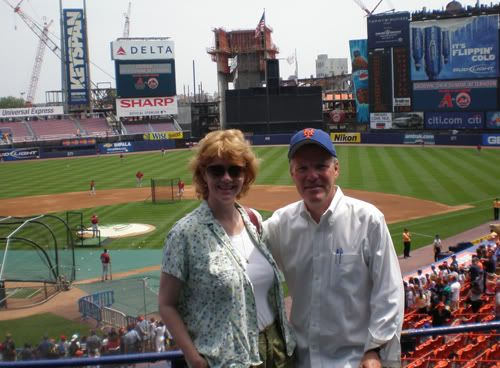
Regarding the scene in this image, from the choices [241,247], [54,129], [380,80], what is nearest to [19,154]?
[54,129]

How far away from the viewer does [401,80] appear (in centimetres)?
6078

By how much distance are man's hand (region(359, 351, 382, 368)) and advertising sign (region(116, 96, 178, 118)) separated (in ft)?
238

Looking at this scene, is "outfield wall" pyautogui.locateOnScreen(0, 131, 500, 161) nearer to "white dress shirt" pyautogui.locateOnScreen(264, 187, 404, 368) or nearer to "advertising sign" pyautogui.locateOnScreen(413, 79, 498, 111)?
"advertising sign" pyautogui.locateOnScreen(413, 79, 498, 111)

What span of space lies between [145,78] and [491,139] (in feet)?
138

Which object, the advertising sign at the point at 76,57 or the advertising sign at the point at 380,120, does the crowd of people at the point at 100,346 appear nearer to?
the advertising sign at the point at 380,120

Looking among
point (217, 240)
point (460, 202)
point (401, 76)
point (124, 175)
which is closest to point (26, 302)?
point (217, 240)

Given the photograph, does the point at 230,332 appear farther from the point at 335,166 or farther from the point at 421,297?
the point at 421,297

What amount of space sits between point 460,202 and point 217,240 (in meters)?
27.8

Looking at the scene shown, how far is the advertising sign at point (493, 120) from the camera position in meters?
55.7

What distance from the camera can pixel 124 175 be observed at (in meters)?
44.0

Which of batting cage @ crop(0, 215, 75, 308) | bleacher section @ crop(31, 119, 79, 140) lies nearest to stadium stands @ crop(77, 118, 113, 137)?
bleacher section @ crop(31, 119, 79, 140)

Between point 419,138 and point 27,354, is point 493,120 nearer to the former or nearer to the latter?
point 419,138

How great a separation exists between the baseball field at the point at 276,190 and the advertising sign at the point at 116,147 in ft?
32.3

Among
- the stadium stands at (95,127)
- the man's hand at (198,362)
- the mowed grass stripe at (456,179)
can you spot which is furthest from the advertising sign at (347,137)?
the man's hand at (198,362)
